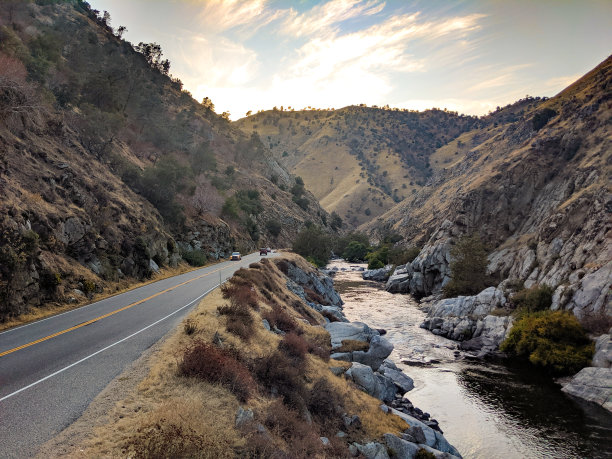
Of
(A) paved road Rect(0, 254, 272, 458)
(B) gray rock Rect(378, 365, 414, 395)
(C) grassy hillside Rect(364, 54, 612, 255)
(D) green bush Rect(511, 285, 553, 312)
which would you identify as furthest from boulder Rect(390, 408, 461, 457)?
(C) grassy hillside Rect(364, 54, 612, 255)

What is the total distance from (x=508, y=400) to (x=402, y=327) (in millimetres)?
17163

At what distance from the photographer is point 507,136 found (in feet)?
309

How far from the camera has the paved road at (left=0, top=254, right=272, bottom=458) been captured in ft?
26.7

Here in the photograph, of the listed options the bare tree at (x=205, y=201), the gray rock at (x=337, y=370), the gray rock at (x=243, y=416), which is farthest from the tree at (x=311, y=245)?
the gray rock at (x=243, y=416)

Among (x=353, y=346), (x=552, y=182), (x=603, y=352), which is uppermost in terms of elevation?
(x=552, y=182)

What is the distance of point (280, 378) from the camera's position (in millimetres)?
14188

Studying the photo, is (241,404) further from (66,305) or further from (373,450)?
(66,305)

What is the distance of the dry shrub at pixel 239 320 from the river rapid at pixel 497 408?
1180 cm

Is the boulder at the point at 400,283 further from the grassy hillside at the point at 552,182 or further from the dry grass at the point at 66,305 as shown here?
the dry grass at the point at 66,305

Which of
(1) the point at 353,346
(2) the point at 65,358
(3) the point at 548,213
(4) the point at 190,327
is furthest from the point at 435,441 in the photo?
(3) the point at 548,213

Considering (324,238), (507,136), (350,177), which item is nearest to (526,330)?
(324,238)

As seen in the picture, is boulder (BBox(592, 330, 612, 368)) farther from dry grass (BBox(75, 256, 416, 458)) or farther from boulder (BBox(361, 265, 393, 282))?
boulder (BBox(361, 265, 393, 282))

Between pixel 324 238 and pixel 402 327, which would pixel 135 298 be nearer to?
pixel 402 327

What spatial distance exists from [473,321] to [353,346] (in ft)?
65.3
